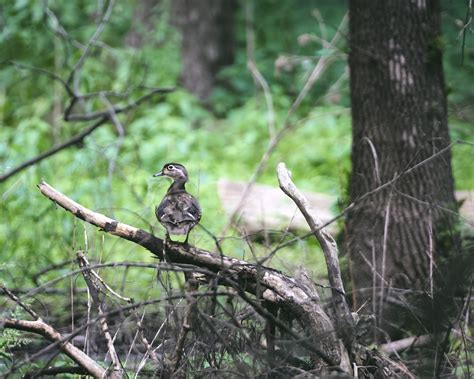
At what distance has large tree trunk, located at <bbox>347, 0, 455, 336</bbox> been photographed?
5863 mm

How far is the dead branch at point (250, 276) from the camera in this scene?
394 cm

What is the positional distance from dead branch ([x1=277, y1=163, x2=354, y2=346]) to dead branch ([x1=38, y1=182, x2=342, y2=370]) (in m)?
0.09

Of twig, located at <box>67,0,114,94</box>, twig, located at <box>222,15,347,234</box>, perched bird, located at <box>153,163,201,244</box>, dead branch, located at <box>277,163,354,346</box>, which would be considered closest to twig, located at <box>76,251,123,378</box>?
perched bird, located at <box>153,163,201,244</box>

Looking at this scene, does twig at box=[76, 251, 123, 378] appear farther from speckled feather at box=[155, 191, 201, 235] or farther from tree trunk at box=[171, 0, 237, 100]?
tree trunk at box=[171, 0, 237, 100]

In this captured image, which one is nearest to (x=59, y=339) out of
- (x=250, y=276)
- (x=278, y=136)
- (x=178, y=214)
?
(x=178, y=214)

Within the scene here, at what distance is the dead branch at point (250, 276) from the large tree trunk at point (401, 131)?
6.04ft

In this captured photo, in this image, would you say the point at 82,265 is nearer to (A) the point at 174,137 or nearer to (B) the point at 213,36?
(A) the point at 174,137

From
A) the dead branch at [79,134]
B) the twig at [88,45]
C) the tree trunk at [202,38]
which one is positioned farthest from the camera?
the tree trunk at [202,38]

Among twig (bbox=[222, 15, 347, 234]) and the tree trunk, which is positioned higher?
the tree trunk

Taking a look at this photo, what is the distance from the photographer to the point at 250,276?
4074 mm

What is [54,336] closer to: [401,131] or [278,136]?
[401,131]

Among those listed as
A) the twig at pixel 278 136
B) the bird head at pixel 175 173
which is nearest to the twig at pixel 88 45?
the twig at pixel 278 136

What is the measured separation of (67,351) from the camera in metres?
3.88

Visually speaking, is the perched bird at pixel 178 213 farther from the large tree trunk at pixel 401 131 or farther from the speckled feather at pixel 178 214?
the large tree trunk at pixel 401 131
